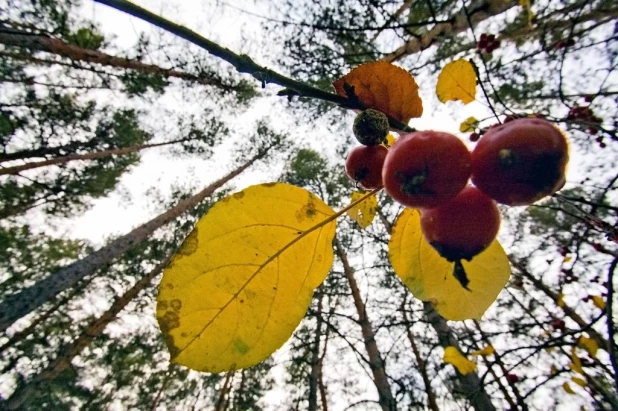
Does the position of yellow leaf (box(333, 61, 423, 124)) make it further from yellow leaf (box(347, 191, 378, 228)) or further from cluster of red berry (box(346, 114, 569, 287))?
yellow leaf (box(347, 191, 378, 228))

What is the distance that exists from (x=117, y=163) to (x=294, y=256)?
1347 cm

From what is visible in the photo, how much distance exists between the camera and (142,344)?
40.8 feet

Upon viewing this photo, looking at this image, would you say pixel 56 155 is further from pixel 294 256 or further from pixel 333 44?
pixel 294 256

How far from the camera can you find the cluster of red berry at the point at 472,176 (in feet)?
1.80

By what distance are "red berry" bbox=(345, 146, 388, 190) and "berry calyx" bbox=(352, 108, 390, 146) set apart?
0.25 feet

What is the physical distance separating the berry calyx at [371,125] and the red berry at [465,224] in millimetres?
A: 209

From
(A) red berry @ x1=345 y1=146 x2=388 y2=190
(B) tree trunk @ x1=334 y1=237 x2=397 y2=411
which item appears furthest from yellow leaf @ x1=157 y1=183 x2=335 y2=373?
(B) tree trunk @ x1=334 y1=237 x2=397 y2=411

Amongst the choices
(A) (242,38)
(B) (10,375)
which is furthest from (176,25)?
(B) (10,375)

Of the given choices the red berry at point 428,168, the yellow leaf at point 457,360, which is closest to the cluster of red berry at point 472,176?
the red berry at point 428,168

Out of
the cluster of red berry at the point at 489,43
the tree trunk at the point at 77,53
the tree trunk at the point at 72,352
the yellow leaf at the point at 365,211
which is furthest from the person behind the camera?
the tree trunk at the point at 72,352

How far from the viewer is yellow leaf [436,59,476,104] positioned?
127cm

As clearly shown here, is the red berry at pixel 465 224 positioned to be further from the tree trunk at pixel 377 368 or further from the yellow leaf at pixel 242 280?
the tree trunk at pixel 377 368

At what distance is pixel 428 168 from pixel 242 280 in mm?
441

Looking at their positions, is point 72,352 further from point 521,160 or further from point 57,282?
point 521,160
